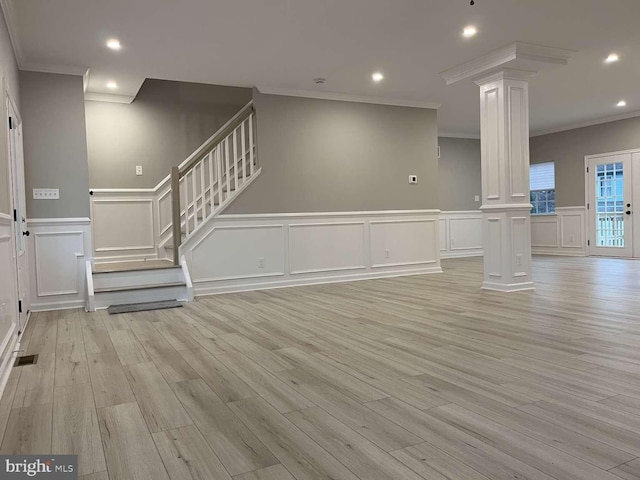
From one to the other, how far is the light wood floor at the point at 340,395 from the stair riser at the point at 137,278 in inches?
34.5

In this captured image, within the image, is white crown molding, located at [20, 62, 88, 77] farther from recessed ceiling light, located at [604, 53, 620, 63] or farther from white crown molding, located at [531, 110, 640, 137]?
white crown molding, located at [531, 110, 640, 137]

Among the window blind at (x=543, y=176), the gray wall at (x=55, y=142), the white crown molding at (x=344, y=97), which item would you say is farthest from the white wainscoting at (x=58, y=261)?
the window blind at (x=543, y=176)

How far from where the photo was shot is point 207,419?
2057 mm

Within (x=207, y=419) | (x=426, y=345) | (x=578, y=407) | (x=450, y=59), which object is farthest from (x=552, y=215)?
(x=207, y=419)

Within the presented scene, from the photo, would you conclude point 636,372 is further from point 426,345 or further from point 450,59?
point 450,59

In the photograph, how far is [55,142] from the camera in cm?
504

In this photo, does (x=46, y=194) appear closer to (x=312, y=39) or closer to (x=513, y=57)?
(x=312, y=39)

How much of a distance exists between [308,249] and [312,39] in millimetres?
2838

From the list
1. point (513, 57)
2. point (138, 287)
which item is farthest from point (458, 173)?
point (138, 287)

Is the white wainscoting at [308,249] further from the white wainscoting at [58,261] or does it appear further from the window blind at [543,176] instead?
the window blind at [543,176]

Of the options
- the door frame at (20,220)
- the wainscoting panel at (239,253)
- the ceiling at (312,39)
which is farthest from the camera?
the wainscoting panel at (239,253)

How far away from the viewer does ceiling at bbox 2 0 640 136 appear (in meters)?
3.92

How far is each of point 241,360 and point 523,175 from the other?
398 centimetres

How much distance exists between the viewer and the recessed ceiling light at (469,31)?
14.4 ft
